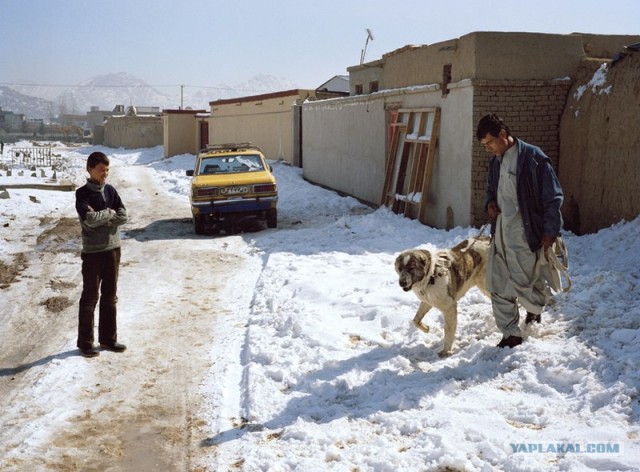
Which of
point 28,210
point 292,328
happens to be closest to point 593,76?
point 292,328

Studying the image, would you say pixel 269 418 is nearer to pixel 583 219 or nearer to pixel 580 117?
pixel 583 219

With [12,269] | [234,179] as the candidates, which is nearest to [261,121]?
[234,179]

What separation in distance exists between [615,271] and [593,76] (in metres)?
4.48

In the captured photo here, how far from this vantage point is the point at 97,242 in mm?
6453

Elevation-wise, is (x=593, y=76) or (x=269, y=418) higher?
(x=593, y=76)

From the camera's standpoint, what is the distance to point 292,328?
7.25m

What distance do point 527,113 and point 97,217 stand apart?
7.60 metres

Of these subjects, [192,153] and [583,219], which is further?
[192,153]

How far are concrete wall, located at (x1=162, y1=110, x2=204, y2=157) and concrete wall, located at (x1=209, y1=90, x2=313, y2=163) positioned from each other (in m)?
2.64

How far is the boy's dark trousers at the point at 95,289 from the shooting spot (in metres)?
6.50

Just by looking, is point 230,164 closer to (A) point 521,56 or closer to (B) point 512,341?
(A) point 521,56

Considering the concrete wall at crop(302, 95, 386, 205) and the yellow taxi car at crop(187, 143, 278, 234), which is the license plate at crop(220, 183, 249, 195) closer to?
the yellow taxi car at crop(187, 143, 278, 234)

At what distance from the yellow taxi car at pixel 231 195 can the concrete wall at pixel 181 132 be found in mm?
26718

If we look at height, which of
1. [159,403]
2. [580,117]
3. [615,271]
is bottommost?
[159,403]
